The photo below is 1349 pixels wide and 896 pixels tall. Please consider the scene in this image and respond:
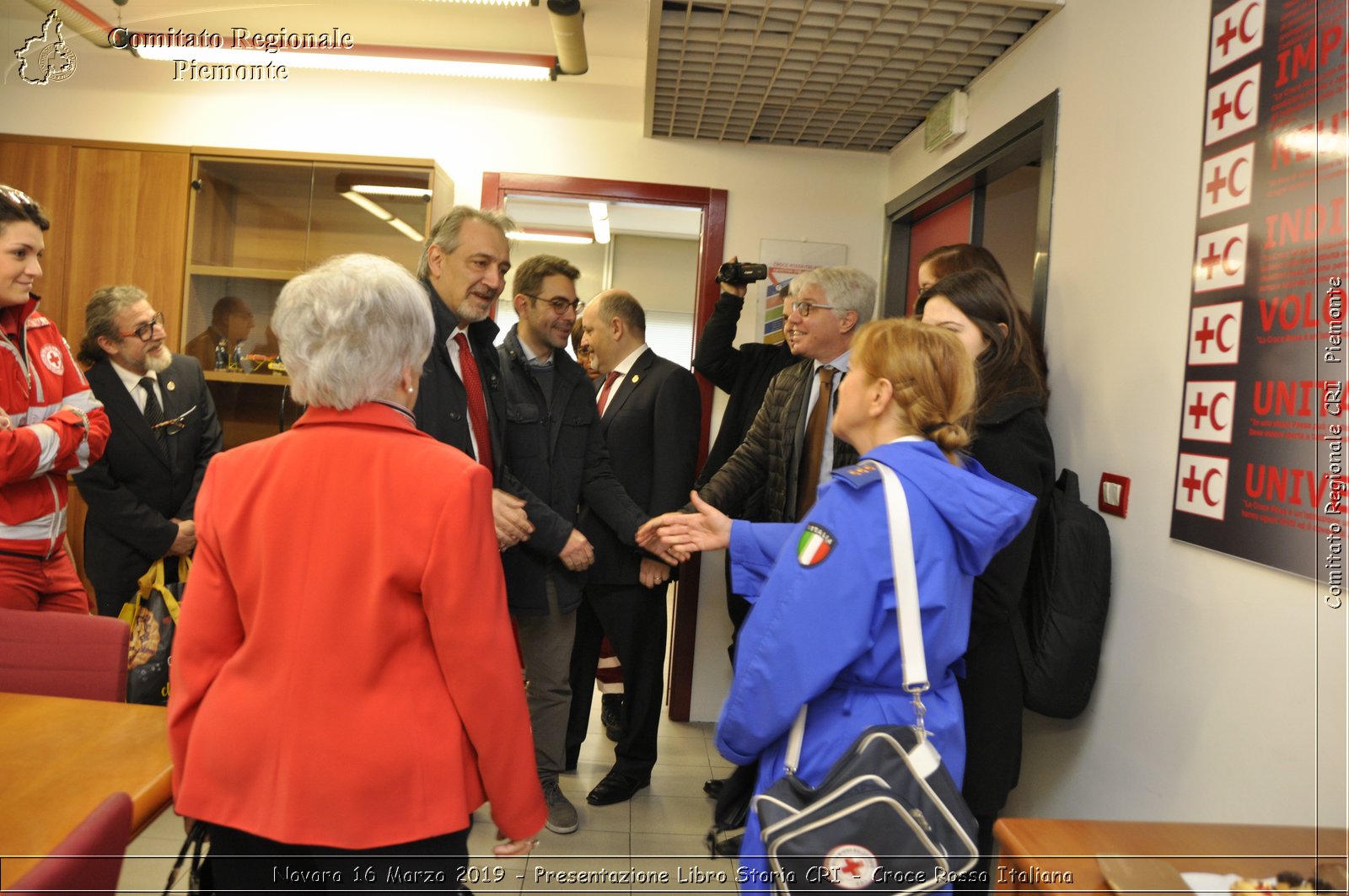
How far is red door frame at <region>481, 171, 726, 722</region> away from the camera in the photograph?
12.7ft

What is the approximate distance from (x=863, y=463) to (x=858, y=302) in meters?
1.57

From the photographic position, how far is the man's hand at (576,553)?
267cm

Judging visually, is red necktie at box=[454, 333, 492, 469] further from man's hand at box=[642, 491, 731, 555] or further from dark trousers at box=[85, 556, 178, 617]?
dark trousers at box=[85, 556, 178, 617]

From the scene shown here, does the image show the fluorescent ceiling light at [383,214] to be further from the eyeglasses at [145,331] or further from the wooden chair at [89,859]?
the wooden chair at [89,859]

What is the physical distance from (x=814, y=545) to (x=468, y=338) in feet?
4.58

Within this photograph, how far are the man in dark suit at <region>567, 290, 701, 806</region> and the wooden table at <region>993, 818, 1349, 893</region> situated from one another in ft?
6.38

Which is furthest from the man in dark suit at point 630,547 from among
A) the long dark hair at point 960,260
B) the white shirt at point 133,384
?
the white shirt at point 133,384

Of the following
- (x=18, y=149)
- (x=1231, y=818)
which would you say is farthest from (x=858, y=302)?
(x=18, y=149)

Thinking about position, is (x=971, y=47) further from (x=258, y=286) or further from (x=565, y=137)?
(x=258, y=286)

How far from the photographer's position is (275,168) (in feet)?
12.0

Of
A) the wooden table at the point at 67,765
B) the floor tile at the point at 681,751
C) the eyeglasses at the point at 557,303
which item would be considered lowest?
the floor tile at the point at 681,751

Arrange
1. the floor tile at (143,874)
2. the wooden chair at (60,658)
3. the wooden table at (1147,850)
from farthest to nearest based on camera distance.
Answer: the wooden chair at (60,658) < the wooden table at (1147,850) < the floor tile at (143,874)

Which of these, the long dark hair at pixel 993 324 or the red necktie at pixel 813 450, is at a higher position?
the long dark hair at pixel 993 324

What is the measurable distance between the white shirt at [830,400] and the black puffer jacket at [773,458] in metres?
0.01
